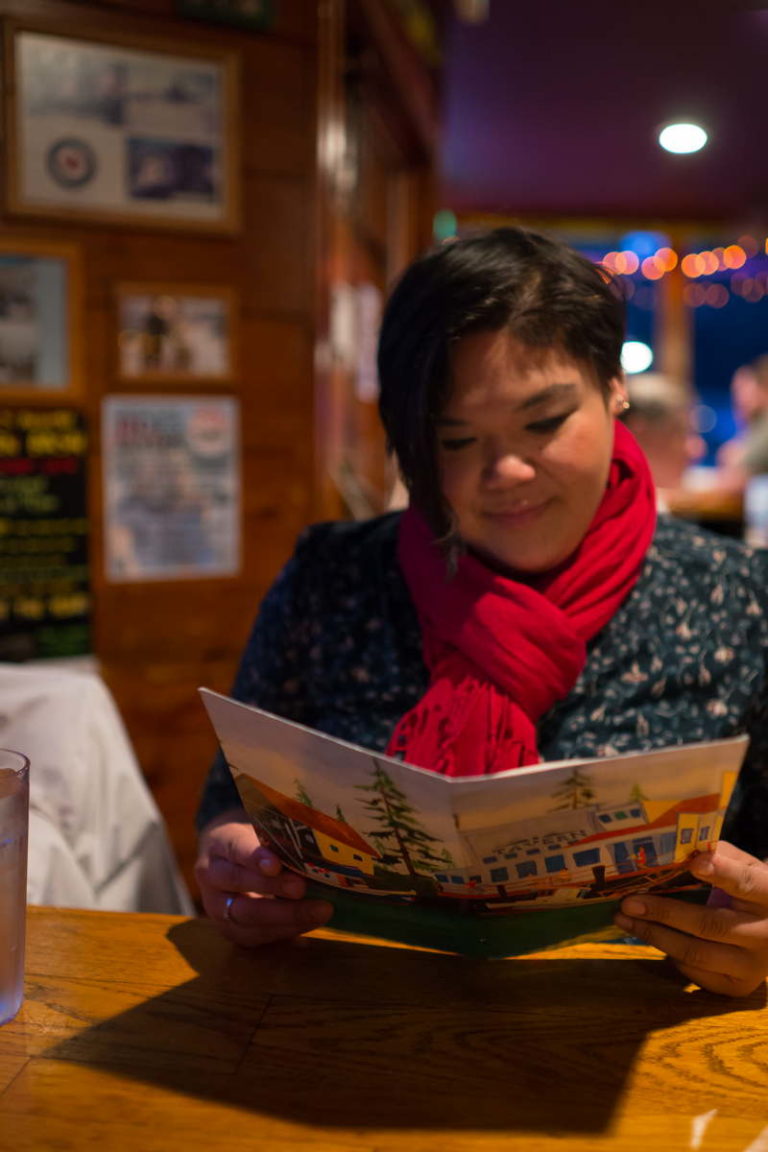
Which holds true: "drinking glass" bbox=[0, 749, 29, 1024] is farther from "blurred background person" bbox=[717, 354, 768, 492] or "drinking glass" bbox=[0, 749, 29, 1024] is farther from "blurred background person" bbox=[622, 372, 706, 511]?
"blurred background person" bbox=[717, 354, 768, 492]

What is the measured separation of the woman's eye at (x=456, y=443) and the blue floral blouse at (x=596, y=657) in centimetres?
22

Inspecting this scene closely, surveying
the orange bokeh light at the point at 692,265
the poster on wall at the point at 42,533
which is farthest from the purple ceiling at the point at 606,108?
the poster on wall at the point at 42,533

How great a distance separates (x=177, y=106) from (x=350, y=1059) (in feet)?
6.84

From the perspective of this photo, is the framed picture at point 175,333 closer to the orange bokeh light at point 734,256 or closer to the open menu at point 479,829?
the open menu at point 479,829

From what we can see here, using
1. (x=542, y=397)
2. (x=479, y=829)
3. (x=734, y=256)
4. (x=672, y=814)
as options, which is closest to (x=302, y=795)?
(x=479, y=829)

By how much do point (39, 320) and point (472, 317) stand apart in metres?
1.45

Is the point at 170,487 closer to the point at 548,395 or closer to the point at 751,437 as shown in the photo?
the point at 548,395

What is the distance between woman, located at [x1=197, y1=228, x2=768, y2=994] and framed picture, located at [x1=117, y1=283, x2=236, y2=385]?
4.05ft

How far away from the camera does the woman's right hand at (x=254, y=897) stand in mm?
846

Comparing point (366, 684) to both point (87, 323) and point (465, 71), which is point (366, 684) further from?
point (465, 71)

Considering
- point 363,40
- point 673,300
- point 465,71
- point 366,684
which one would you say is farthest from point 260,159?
point 673,300

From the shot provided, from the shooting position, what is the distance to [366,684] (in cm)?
118

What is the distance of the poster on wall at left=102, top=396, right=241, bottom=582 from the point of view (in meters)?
2.30

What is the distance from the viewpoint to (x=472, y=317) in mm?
1040
